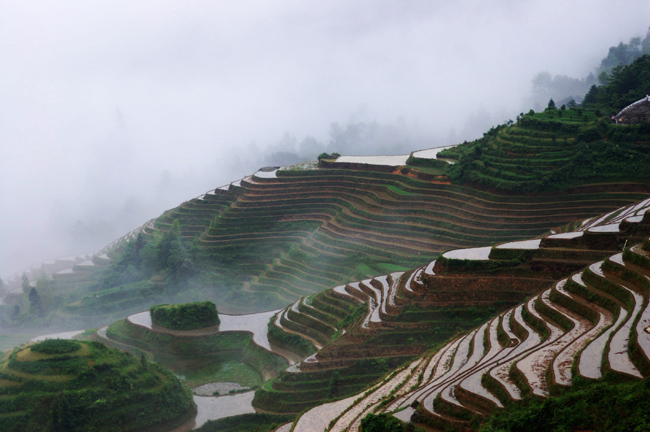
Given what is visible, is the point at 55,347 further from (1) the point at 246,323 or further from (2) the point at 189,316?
(1) the point at 246,323

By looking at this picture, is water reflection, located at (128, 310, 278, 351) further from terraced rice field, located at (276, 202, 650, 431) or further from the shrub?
A: terraced rice field, located at (276, 202, 650, 431)

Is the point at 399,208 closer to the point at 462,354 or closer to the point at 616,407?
the point at 462,354

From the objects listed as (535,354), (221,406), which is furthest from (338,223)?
(535,354)

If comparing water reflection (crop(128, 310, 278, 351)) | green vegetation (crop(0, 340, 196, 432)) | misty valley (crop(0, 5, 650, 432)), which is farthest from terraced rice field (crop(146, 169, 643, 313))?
green vegetation (crop(0, 340, 196, 432))

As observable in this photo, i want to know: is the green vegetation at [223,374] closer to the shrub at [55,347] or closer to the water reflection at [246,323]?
the water reflection at [246,323]

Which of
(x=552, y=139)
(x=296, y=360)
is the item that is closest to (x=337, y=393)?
(x=296, y=360)
